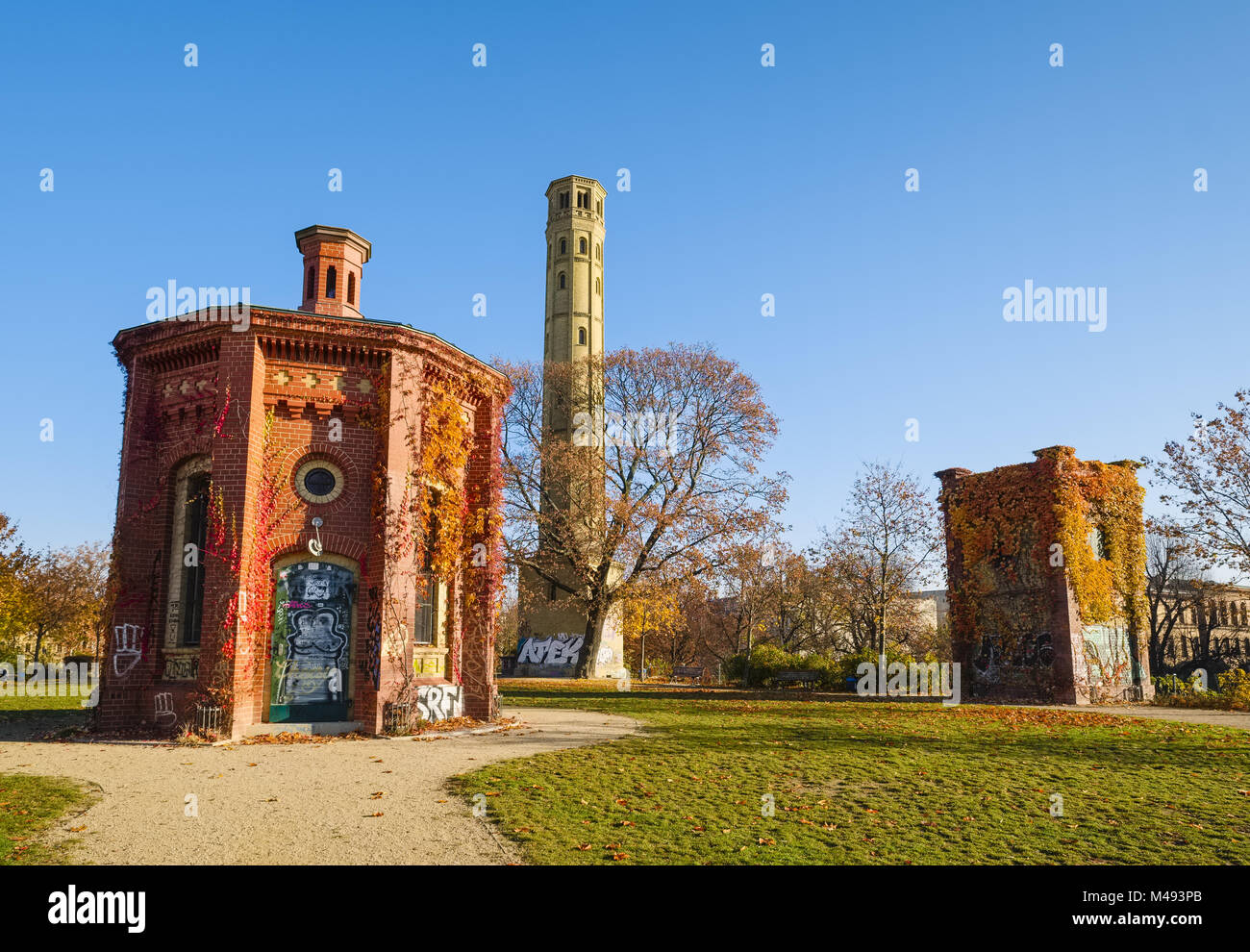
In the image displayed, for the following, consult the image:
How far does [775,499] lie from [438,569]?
20.0m

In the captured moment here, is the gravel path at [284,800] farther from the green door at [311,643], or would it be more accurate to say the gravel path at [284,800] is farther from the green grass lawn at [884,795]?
the green door at [311,643]

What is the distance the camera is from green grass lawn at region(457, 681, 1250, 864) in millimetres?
7094

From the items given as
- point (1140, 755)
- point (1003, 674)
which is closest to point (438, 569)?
point (1140, 755)

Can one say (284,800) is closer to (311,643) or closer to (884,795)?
(884,795)

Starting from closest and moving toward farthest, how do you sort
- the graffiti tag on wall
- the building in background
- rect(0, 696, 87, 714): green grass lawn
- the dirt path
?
the graffiti tag on wall, the dirt path, rect(0, 696, 87, 714): green grass lawn, the building in background

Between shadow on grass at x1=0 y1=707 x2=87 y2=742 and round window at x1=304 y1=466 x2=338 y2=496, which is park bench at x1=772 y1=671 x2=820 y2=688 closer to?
round window at x1=304 y1=466 x2=338 y2=496

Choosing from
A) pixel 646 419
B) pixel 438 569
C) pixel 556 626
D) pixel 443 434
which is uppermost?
pixel 646 419

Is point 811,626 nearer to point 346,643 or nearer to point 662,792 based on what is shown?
point 346,643

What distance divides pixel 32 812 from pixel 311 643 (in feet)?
23.9

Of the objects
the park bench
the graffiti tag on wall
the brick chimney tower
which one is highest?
the brick chimney tower

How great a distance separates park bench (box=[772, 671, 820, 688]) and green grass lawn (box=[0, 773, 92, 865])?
25586 millimetres

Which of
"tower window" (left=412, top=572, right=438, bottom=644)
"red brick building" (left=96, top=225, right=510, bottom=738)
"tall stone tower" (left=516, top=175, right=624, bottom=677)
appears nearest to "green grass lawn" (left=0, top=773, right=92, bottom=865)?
"red brick building" (left=96, top=225, right=510, bottom=738)

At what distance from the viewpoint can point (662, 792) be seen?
953cm
